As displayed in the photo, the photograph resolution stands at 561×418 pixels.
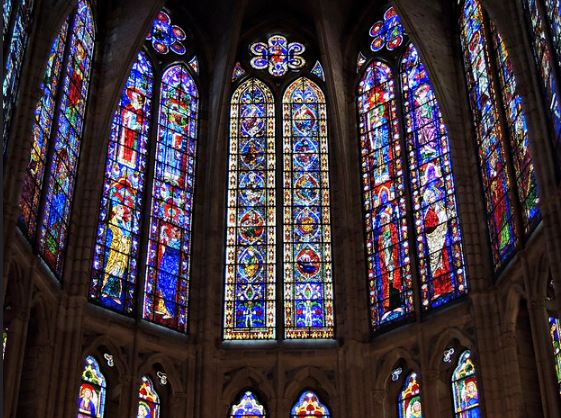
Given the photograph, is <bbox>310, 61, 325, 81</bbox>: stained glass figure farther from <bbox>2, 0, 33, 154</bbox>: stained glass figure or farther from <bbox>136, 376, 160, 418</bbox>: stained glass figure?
<bbox>136, 376, 160, 418</bbox>: stained glass figure

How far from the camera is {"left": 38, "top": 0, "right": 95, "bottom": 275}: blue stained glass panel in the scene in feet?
39.9

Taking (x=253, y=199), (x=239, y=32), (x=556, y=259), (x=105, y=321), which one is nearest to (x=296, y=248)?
(x=253, y=199)

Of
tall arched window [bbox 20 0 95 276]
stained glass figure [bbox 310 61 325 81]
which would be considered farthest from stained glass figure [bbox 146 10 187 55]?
stained glass figure [bbox 310 61 325 81]

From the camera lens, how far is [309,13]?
17109mm

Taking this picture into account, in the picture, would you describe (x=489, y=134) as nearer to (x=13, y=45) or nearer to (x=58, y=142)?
(x=58, y=142)

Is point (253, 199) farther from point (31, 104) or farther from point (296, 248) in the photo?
point (31, 104)

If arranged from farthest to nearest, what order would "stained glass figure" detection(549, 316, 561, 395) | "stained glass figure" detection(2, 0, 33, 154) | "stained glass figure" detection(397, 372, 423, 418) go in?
"stained glass figure" detection(397, 372, 423, 418) → "stained glass figure" detection(2, 0, 33, 154) → "stained glass figure" detection(549, 316, 561, 395)

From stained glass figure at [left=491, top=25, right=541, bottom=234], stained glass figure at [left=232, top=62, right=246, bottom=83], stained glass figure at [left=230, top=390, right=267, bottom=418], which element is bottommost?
stained glass figure at [left=230, top=390, right=267, bottom=418]

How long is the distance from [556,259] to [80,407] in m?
7.23

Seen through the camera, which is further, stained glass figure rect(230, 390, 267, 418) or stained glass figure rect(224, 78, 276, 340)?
stained glass figure rect(224, 78, 276, 340)

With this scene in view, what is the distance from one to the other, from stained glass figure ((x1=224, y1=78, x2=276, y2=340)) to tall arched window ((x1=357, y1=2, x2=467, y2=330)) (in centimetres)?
184

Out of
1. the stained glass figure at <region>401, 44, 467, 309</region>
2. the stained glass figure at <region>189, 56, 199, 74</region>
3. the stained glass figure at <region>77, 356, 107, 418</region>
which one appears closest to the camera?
the stained glass figure at <region>77, 356, 107, 418</region>

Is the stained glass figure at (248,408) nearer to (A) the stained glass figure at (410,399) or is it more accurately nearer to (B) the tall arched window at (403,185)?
(A) the stained glass figure at (410,399)

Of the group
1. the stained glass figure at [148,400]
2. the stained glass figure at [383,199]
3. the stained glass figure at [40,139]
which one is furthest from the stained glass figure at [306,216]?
the stained glass figure at [40,139]
